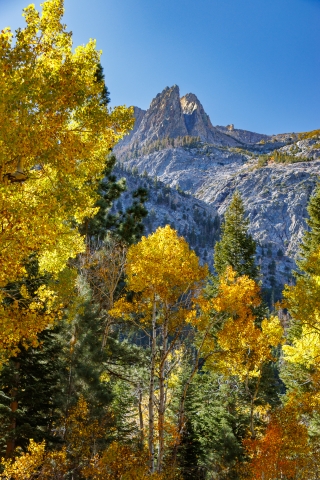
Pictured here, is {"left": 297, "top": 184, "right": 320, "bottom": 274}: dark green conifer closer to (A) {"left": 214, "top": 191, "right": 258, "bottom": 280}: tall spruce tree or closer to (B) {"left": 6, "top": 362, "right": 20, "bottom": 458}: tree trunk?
(A) {"left": 214, "top": 191, "right": 258, "bottom": 280}: tall spruce tree

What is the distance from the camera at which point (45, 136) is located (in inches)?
195

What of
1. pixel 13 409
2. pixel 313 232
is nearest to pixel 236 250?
pixel 313 232

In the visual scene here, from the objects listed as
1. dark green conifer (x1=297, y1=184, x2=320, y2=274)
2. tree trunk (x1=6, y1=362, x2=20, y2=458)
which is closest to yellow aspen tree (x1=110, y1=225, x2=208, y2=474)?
tree trunk (x1=6, y1=362, x2=20, y2=458)

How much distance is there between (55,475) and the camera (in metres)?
9.15

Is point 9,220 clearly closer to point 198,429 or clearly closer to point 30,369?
point 30,369

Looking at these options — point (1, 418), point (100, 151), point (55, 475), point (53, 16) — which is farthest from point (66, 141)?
point (55, 475)

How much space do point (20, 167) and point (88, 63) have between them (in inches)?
93.4

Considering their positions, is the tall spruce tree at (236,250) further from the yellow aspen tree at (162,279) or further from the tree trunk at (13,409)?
the tree trunk at (13,409)

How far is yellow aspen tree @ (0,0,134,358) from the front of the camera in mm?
4641

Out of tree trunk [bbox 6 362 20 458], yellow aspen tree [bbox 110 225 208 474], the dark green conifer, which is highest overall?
the dark green conifer

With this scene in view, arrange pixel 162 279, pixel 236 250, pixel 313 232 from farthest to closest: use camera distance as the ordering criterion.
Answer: pixel 236 250 → pixel 313 232 → pixel 162 279

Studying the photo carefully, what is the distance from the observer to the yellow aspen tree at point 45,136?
4.64 m

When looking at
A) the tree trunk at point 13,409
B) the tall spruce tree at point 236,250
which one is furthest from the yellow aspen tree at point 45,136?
the tall spruce tree at point 236,250

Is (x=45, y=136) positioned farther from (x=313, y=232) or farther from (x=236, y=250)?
(x=313, y=232)
